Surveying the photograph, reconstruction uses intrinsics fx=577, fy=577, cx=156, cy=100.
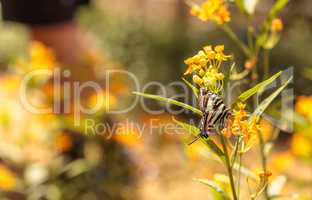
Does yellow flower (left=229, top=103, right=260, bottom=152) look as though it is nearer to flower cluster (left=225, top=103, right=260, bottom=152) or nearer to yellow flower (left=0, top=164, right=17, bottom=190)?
flower cluster (left=225, top=103, right=260, bottom=152)

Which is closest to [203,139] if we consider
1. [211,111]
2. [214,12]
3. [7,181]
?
[211,111]

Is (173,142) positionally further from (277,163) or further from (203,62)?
(203,62)

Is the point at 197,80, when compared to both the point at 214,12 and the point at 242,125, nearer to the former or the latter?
the point at 242,125

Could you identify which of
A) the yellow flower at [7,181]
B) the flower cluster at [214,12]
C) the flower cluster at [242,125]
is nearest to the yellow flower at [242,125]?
the flower cluster at [242,125]

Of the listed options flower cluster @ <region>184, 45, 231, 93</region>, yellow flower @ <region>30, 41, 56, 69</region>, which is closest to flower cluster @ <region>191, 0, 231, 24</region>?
flower cluster @ <region>184, 45, 231, 93</region>

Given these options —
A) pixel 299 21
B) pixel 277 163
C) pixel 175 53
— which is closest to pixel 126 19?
pixel 175 53

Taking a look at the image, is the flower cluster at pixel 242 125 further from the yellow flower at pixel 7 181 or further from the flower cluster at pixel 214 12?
the yellow flower at pixel 7 181
